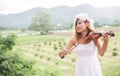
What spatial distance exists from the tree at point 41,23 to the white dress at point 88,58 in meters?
94.8

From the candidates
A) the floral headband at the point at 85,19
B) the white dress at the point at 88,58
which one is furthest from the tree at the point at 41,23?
the white dress at the point at 88,58

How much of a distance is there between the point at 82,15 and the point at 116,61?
21.9 meters

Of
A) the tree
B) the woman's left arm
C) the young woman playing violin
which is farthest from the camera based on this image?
the tree

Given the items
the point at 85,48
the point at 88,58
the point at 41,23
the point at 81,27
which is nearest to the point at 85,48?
the point at 85,48

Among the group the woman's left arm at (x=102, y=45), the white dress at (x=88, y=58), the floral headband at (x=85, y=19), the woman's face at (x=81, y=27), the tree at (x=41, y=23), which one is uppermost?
the floral headband at (x=85, y=19)

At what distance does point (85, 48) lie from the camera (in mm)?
3193

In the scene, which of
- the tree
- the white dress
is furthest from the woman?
the tree

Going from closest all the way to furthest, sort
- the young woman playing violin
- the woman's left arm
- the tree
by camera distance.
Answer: the woman's left arm
the young woman playing violin
the tree

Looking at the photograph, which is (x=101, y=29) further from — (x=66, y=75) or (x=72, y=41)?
(x=66, y=75)

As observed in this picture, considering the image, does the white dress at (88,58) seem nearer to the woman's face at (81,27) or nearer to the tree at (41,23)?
the woman's face at (81,27)

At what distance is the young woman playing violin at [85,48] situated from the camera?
3179 mm

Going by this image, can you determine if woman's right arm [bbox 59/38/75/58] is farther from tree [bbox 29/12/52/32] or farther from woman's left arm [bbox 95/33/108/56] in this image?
tree [bbox 29/12/52/32]

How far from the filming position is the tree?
98500 millimetres

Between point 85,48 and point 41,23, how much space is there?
97.4 metres
